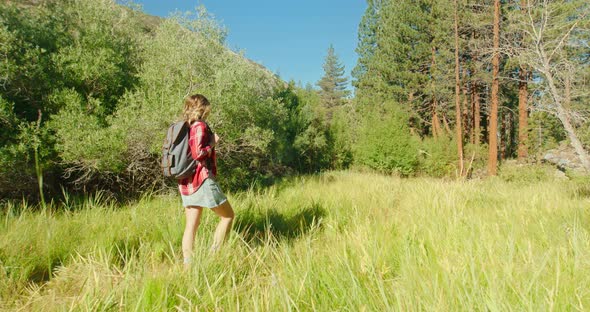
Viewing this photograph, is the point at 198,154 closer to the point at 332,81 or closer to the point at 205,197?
the point at 205,197

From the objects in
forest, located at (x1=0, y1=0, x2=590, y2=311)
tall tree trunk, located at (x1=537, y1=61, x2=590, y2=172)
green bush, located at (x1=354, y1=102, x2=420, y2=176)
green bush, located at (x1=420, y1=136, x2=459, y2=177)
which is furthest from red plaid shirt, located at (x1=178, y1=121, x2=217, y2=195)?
green bush, located at (x1=420, y1=136, x2=459, y2=177)

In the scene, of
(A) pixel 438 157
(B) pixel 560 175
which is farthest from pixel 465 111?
(B) pixel 560 175

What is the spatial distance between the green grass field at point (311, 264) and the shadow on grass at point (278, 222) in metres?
0.03

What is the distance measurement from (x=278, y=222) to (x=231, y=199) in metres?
1.46

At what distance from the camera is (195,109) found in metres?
3.24

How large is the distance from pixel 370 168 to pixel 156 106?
1581 centimetres

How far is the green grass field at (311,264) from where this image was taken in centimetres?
158

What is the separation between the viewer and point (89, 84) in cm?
768

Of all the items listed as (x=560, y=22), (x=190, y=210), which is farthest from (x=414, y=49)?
(x=190, y=210)

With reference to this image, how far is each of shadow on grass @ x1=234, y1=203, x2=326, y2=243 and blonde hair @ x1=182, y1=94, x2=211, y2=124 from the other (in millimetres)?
1601

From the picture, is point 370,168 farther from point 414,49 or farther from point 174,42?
point 174,42

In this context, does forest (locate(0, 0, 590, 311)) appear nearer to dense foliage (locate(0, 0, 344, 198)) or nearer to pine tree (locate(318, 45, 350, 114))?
dense foliage (locate(0, 0, 344, 198))

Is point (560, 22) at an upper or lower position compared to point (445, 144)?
upper

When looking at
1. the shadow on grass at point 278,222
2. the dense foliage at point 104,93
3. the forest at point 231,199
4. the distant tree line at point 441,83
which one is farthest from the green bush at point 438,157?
the shadow on grass at point 278,222
